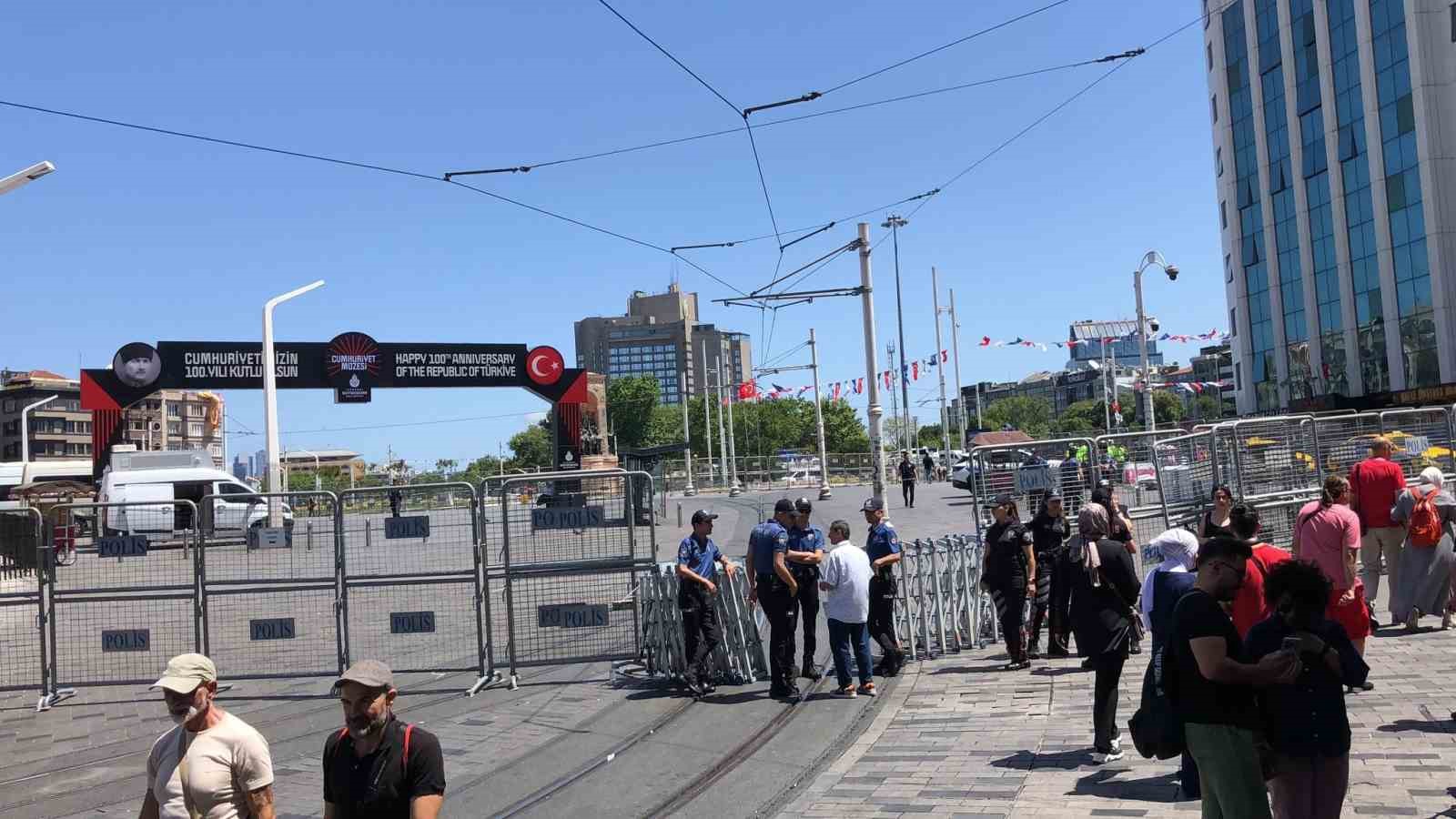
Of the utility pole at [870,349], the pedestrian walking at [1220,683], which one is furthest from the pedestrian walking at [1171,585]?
the utility pole at [870,349]

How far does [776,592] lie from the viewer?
378 inches

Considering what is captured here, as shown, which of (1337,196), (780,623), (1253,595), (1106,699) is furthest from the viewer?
(1337,196)

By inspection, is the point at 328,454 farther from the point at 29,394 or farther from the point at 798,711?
the point at 798,711

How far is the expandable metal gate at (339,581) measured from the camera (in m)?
10.5

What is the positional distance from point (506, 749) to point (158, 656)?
Result: 17.0 feet

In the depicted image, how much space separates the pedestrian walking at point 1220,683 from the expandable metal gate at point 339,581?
6.44 m

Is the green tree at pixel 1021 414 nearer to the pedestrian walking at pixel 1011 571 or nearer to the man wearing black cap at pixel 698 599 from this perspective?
the pedestrian walking at pixel 1011 571

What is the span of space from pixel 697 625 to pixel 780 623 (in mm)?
744

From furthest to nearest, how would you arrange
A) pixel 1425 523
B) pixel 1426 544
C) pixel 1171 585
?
pixel 1426 544 → pixel 1425 523 → pixel 1171 585

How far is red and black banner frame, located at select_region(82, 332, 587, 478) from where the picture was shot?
35688 millimetres

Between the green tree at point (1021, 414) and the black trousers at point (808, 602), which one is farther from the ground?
the green tree at point (1021, 414)

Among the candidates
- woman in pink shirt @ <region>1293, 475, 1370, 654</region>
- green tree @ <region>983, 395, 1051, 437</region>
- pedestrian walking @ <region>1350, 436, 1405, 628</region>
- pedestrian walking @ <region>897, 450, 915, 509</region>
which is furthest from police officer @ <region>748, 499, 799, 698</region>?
green tree @ <region>983, 395, 1051, 437</region>

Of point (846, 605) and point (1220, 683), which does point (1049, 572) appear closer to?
point (846, 605)

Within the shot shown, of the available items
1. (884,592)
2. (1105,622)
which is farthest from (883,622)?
(1105,622)
